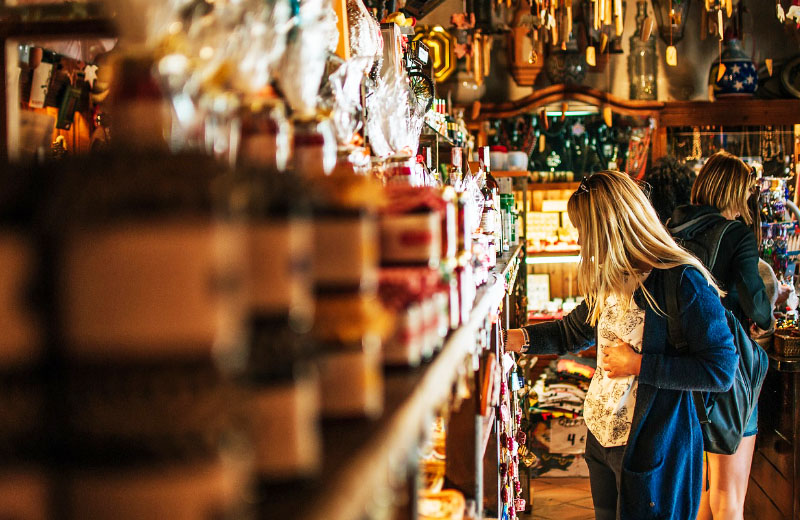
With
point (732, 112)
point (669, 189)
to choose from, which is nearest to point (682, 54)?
point (732, 112)

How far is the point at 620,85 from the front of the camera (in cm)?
675

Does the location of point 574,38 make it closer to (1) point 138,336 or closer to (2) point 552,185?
(2) point 552,185

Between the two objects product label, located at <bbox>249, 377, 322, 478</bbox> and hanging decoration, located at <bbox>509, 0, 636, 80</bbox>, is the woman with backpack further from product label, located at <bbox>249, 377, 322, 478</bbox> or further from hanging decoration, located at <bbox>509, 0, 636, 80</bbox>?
product label, located at <bbox>249, 377, 322, 478</bbox>

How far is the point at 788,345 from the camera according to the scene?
13.5 ft

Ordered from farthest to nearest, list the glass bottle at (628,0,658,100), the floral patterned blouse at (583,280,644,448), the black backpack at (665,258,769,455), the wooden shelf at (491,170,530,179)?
the glass bottle at (628,0,658,100), the wooden shelf at (491,170,530,179), the black backpack at (665,258,769,455), the floral patterned blouse at (583,280,644,448)

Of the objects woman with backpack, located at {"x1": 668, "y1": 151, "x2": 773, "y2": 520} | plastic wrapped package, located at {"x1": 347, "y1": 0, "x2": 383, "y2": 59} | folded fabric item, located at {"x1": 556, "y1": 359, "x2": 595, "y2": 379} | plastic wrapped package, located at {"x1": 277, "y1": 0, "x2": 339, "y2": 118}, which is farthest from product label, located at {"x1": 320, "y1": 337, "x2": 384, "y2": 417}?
folded fabric item, located at {"x1": 556, "y1": 359, "x2": 595, "y2": 379}

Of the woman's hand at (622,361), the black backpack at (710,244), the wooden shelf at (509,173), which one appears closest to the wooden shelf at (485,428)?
Answer: the woman's hand at (622,361)

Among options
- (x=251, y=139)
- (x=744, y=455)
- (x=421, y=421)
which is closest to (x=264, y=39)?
(x=251, y=139)

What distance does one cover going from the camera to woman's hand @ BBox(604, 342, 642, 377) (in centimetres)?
244

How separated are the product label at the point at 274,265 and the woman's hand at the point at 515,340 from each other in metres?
2.45

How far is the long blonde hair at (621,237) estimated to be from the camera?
8.07ft

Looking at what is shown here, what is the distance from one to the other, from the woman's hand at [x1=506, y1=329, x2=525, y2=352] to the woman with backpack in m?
1.03

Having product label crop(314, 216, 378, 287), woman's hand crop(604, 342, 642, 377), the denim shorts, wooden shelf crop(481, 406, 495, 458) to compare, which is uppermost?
product label crop(314, 216, 378, 287)

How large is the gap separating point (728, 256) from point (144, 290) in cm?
356
